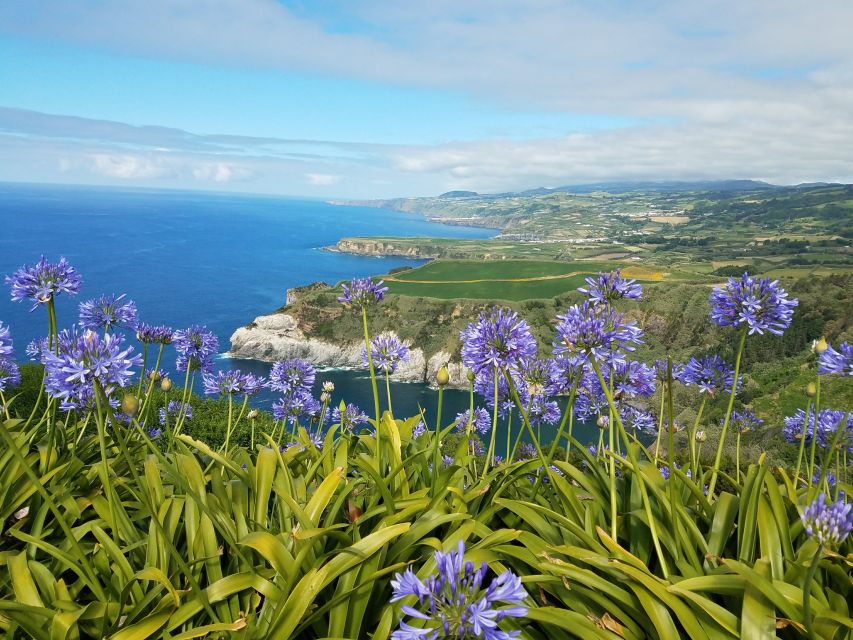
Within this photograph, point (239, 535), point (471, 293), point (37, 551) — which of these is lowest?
point (471, 293)

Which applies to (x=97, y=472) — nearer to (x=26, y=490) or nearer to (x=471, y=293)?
(x=26, y=490)

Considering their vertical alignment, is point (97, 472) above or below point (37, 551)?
above

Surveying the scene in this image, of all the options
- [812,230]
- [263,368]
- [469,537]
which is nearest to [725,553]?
[469,537]

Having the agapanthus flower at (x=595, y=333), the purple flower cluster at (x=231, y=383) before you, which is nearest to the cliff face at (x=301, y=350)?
the purple flower cluster at (x=231, y=383)

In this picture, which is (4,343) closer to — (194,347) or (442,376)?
(194,347)

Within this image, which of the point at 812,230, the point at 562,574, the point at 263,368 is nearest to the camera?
the point at 562,574

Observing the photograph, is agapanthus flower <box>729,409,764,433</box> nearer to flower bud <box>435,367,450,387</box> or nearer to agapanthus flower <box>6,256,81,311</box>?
flower bud <box>435,367,450,387</box>

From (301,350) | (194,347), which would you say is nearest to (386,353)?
(194,347)

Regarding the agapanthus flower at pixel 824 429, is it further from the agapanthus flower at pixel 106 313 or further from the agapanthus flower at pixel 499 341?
the agapanthus flower at pixel 106 313
